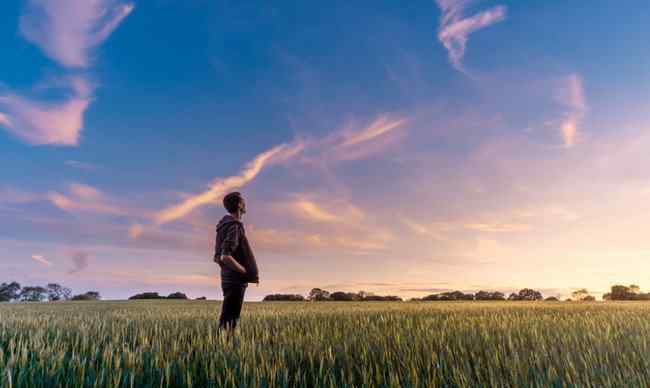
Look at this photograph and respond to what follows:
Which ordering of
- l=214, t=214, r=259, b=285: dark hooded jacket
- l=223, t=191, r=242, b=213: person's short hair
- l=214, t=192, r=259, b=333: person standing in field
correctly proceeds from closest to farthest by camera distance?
1. l=214, t=214, r=259, b=285: dark hooded jacket
2. l=214, t=192, r=259, b=333: person standing in field
3. l=223, t=191, r=242, b=213: person's short hair

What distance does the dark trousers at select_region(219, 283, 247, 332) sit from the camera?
6020 millimetres

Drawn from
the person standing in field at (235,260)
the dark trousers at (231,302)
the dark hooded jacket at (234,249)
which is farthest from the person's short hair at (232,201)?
the dark trousers at (231,302)

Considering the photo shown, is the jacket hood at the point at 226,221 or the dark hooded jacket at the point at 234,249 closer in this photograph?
the dark hooded jacket at the point at 234,249

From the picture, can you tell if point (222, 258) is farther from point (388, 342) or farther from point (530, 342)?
point (530, 342)

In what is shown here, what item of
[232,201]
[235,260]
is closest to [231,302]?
[235,260]

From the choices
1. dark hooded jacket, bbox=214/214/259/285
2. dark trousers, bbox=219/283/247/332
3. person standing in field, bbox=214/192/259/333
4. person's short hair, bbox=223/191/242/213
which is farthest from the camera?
person's short hair, bbox=223/191/242/213

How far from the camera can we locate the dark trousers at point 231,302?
602 cm

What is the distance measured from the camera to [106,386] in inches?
124

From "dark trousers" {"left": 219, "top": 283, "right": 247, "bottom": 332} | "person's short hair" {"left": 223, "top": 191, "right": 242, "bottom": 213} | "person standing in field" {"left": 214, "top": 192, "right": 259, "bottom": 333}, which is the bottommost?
"dark trousers" {"left": 219, "top": 283, "right": 247, "bottom": 332}

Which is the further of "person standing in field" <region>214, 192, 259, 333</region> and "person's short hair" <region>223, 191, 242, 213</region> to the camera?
"person's short hair" <region>223, 191, 242, 213</region>

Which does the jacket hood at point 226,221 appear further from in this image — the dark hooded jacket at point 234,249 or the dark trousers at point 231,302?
the dark trousers at point 231,302

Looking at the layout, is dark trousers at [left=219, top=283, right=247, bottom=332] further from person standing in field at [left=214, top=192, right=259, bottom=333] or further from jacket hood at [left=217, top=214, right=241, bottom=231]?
jacket hood at [left=217, top=214, right=241, bottom=231]

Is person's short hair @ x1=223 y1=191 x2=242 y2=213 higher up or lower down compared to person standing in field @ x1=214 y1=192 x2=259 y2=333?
higher up

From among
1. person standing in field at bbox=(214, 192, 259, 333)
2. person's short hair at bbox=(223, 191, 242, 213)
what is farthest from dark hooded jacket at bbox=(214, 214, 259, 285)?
person's short hair at bbox=(223, 191, 242, 213)
